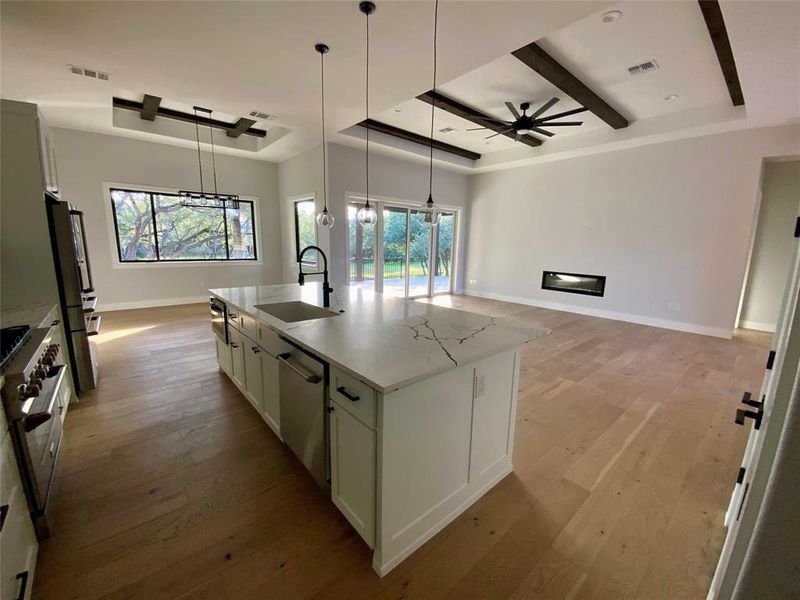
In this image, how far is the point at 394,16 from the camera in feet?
7.63

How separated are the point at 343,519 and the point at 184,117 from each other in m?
6.00

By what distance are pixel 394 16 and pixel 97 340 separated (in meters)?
5.06

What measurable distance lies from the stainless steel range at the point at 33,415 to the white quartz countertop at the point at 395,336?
38.2 inches

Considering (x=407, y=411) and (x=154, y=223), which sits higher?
(x=154, y=223)

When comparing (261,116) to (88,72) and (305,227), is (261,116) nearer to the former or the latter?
(88,72)

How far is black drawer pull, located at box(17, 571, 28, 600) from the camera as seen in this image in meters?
1.14

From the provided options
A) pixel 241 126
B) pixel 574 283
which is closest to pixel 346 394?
pixel 241 126

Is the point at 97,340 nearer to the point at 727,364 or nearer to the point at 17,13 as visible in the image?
the point at 17,13

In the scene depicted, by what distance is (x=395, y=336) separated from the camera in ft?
5.61

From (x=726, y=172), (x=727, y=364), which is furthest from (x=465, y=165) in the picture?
(x=727, y=364)

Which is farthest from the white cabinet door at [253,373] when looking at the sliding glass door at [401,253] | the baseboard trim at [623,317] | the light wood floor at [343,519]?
the baseboard trim at [623,317]

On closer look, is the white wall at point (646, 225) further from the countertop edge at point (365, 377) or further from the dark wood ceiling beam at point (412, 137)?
the countertop edge at point (365, 377)

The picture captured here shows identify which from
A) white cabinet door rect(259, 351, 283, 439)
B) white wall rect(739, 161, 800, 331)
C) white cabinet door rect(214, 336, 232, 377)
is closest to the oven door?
white cabinet door rect(214, 336, 232, 377)

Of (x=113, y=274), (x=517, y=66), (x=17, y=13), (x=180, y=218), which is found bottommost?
(x=113, y=274)
